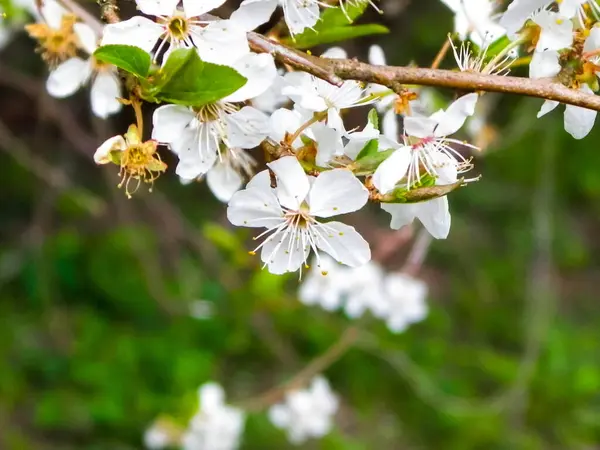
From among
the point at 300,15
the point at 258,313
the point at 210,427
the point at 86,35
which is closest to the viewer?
the point at 300,15

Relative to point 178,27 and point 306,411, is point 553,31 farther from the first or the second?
point 306,411

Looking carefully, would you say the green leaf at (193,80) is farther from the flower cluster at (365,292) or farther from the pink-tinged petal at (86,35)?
the flower cluster at (365,292)

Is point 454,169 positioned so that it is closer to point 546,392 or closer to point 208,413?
point 208,413

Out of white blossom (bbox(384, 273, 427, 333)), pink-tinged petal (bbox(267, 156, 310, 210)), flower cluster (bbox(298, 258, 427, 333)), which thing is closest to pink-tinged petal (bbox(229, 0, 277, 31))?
pink-tinged petal (bbox(267, 156, 310, 210))

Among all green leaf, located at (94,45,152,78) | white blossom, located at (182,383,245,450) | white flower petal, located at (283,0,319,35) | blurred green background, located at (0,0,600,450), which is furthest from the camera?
blurred green background, located at (0,0,600,450)

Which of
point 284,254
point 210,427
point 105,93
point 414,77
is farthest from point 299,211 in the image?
point 210,427

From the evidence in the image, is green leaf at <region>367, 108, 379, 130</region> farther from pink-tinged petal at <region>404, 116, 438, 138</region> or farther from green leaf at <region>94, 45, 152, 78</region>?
green leaf at <region>94, 45, 152, 78</region>
